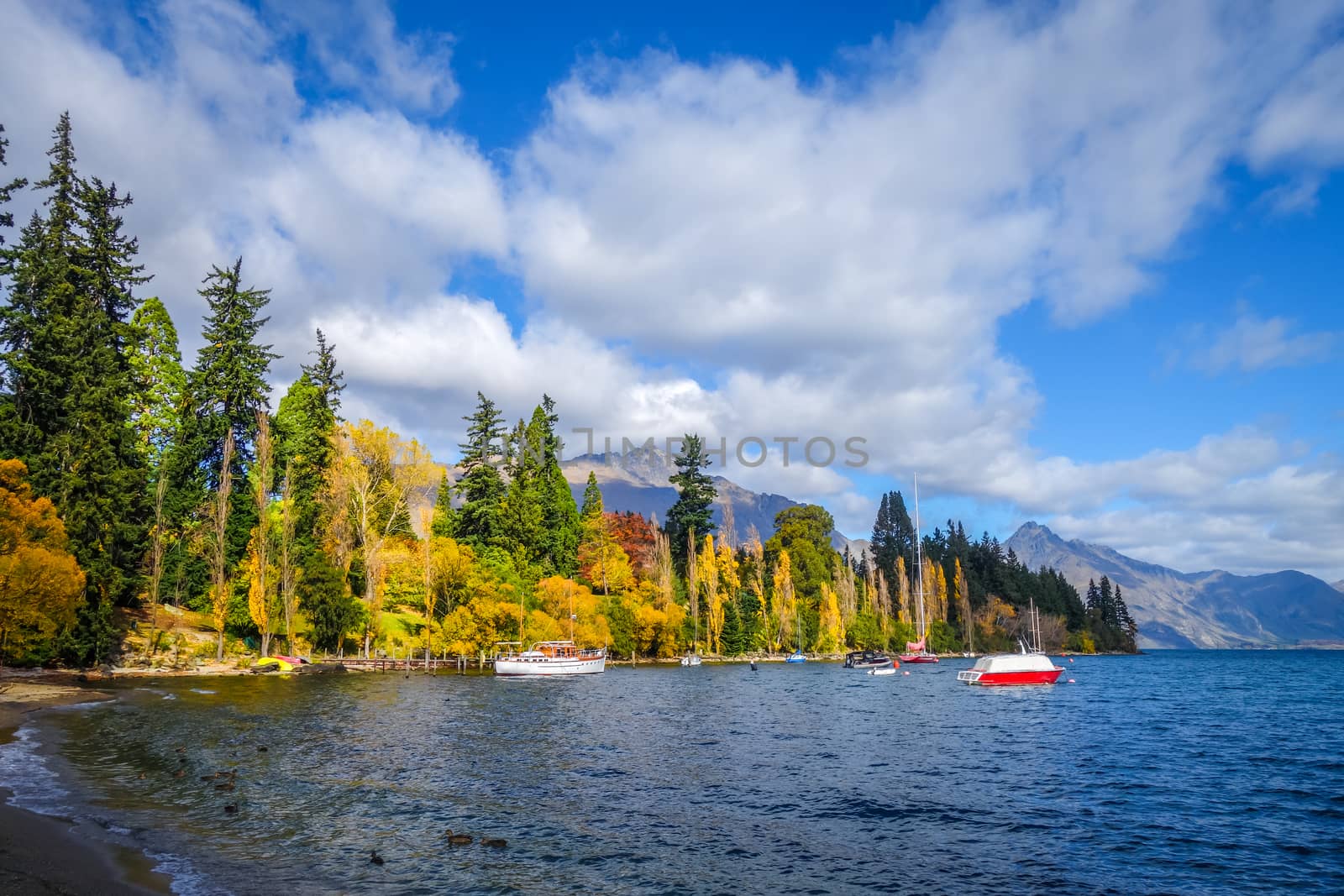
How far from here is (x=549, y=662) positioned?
230 ft

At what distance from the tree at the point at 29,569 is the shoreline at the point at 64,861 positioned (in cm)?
2700

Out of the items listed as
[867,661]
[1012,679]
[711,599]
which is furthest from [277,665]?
[867,661]

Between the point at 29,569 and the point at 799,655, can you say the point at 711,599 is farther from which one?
the point at 29,569

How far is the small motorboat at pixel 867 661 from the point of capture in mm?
99000

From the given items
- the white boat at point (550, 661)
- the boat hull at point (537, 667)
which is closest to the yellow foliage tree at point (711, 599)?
the white boat at point (550, 661)

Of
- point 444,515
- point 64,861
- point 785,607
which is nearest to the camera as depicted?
point 64,861

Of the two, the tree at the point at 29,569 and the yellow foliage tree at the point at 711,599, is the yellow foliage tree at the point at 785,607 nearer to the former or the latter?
the yellow foliage tree at the point at 711,599

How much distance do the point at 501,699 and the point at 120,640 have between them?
30.2 m

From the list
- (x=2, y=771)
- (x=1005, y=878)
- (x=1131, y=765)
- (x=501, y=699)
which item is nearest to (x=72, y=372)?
(x=501, y=699)

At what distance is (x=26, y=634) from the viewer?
43.0 m

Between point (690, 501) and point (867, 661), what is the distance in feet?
124

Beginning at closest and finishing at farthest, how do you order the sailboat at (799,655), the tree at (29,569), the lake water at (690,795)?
the lake water at (690,795) → the tree at (29,569) → the sailboat at (799,655)

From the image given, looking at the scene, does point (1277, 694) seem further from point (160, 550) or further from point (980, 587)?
point (980, 587)

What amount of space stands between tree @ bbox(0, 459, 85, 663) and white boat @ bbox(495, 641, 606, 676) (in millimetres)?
33757
